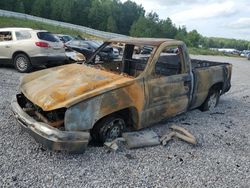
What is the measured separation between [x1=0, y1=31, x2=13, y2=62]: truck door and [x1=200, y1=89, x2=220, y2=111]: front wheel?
23.3ft

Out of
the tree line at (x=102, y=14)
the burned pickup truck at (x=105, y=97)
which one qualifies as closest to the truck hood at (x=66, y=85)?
the burned pickup truck at (x=105, y=97)

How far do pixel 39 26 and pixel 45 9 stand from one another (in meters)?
33.5

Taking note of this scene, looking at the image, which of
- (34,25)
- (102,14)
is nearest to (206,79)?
(34,25)

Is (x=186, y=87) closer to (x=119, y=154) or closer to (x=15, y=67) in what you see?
(x=119, y=154)

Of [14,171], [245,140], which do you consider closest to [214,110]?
[245,140]

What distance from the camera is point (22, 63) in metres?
10.6

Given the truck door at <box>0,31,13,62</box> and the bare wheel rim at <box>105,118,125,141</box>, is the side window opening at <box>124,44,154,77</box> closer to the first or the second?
the bare wheel rim at <box>105,118,125,141</box>

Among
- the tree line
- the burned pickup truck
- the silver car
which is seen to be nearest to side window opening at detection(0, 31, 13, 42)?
the silver car

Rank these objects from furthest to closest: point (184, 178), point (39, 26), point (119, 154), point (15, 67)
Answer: point (39, 26) → point (15, 67) → point (119, 154) → point (184, 178)

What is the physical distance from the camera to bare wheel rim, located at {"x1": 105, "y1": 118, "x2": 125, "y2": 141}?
4684 mm

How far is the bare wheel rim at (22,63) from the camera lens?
1058cm

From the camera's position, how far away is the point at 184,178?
159 inches

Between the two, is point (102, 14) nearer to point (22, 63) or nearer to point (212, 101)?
point (22, 63)

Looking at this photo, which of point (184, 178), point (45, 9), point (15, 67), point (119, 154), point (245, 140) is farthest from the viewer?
point (45, 9)
